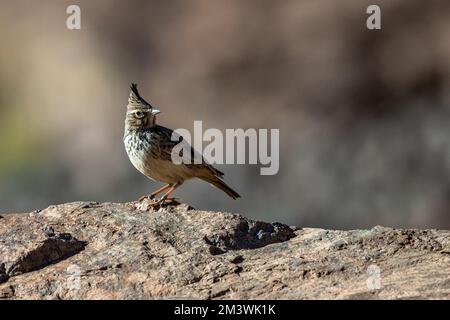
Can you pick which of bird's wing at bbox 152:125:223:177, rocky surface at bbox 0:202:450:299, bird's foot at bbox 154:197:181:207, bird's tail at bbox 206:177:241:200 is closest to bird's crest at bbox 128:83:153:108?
bird's wing at bbox 152:125:223:177

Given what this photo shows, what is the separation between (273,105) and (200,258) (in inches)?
519

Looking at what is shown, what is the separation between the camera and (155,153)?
36.1ft

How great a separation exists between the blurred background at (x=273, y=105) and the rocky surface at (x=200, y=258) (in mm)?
8894

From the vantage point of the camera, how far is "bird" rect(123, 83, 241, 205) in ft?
36.2

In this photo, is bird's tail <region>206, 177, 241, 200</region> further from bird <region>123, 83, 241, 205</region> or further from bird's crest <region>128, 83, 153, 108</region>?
bird's crest <region>128, 83, 153, 108</region>

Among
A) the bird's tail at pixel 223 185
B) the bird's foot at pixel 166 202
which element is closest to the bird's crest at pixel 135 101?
the bird's tail at pixel 223 185

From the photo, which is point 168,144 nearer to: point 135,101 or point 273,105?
point 135,101

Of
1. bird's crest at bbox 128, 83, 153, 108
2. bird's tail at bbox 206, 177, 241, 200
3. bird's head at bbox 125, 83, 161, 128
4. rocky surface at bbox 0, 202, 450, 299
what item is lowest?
rocky surface at bbox 0, 202, 450, 299

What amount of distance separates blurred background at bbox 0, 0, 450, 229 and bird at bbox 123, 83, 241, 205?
6887mm

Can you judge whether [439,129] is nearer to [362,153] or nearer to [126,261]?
[362,153]

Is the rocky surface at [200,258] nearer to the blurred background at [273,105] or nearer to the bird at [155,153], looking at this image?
the bird at [155,153]

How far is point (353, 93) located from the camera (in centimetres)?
2128

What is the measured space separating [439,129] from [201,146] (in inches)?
188

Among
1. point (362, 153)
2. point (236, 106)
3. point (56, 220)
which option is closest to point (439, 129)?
point (362, 153)
